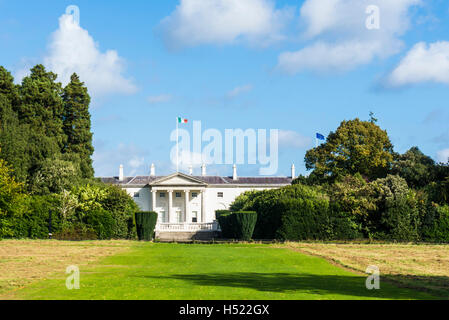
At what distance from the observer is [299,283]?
15.5m

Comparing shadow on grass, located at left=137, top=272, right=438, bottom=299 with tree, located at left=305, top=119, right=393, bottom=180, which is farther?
tree, located at left=305, top=119, right=393, bottom=180

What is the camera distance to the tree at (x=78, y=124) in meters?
60.7

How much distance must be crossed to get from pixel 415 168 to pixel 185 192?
4620 cm

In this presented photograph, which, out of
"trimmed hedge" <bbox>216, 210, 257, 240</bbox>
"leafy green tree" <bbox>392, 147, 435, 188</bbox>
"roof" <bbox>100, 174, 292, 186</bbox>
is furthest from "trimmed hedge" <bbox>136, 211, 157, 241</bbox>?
"roof" <bbox>100, 174, 292, 186</bbox>

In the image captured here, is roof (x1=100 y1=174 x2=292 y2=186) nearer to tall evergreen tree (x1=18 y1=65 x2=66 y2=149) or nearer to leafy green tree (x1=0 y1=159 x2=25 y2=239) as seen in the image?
tall evergreen tree (x1=18 y1=65 x2=66 y2=149)

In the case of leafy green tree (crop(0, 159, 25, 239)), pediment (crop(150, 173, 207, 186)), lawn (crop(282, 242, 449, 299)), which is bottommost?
lawn (crop(282, 242, 449, 299))

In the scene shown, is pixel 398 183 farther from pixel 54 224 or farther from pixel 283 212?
pixel 54 224

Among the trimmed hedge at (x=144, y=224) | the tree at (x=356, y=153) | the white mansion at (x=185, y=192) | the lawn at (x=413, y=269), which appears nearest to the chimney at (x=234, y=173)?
the white mansion at (x=185, y=192)

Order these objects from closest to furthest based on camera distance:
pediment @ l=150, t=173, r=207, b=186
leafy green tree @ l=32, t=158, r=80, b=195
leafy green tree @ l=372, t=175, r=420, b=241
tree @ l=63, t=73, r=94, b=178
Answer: leafy green tree @ l=372, t=175, r=420, b=241, leafy green tree @ l=32, t=158, r=80, b=195, tree @ l=63, t=73, r=94, b=178, pediment @ l=150, t=173, r=207, b=186

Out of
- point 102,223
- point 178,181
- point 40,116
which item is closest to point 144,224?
point 102,223

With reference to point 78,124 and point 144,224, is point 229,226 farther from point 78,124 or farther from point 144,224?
point 78,124

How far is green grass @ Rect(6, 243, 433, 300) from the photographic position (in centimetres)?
1274

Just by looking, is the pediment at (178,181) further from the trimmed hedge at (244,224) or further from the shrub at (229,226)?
the trimmed hedge at (244,224)
